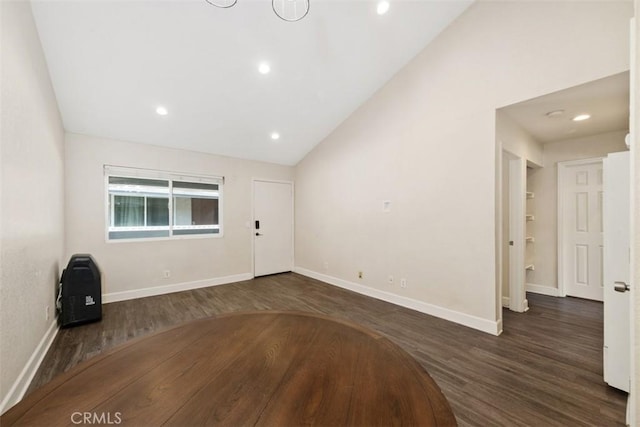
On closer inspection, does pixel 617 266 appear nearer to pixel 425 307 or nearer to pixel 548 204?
pixel 425 307

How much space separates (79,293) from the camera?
2.85 m

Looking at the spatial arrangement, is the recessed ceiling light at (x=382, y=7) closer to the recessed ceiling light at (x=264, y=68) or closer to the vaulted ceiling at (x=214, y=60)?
the vaulted ceiling at (x=214, y=60)

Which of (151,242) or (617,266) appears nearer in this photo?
(617,266)

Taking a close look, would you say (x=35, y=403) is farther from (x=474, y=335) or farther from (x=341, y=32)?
(x=341, y=32)

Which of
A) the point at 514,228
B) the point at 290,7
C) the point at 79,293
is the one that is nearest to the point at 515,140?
the point at 514,228

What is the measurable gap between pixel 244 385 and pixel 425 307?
9.72ft

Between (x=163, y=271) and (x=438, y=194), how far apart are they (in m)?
4.26

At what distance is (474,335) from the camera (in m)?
2.59

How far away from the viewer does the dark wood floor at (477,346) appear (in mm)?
1662

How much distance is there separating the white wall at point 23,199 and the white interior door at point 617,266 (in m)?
4.07

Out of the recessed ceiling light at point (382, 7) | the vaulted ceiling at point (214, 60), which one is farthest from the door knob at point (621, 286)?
the recessed ceiling light at point (382, 7)

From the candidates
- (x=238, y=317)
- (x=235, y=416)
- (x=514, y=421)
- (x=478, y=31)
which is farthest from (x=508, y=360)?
(x=478, y=31)

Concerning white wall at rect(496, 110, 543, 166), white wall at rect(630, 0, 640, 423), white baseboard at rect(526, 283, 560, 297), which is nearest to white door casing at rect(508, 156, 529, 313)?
white wall at rect(496, 110, 543, 166)

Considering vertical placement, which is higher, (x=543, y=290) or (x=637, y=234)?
(x=637, y=234)
